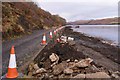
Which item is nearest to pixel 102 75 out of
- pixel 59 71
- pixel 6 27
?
pixel 59 71

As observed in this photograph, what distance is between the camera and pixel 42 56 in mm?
9914

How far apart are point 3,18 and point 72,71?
15.4 meters

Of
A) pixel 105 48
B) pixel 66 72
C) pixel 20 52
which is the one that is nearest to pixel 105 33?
pixel 105 48

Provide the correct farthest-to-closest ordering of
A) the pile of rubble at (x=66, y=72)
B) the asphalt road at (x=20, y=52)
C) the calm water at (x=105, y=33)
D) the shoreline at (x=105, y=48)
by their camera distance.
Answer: the calm water at (x=105, y=33)
the shoreline at (x=105, y=48)
the asphalt road at (x=20, y=52)
the pile of rubble at (x=66, y=72)

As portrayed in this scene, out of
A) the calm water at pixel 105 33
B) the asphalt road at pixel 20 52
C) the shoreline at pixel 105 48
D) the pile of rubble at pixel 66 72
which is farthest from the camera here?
the calm water at pixel 105 33

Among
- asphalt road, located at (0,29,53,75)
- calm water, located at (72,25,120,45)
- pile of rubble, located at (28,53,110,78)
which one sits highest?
calm water, located at (72,25,120,45)

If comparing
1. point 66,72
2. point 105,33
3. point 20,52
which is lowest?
point 66,72

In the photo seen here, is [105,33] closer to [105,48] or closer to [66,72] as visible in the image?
[105,48]

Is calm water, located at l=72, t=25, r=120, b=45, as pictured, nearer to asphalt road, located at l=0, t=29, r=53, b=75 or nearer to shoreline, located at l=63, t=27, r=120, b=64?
shoreline, located at l=63, t=27, r=120, b=64

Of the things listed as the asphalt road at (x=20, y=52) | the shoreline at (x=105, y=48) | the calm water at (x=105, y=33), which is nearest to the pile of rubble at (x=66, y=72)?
the asphalt road at (x=20, y=52)

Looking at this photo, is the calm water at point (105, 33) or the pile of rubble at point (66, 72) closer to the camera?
the pile of rubble at point (66, 72)

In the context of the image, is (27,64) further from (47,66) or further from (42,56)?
(42,56)

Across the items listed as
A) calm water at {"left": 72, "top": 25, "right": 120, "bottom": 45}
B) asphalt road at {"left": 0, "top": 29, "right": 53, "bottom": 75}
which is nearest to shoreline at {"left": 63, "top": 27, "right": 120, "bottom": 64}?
calm water at {"left": 72, "top": 25, "right": 120, "bottom": 45}

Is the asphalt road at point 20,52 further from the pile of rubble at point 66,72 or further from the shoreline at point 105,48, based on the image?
the shoreline at point 105,48
